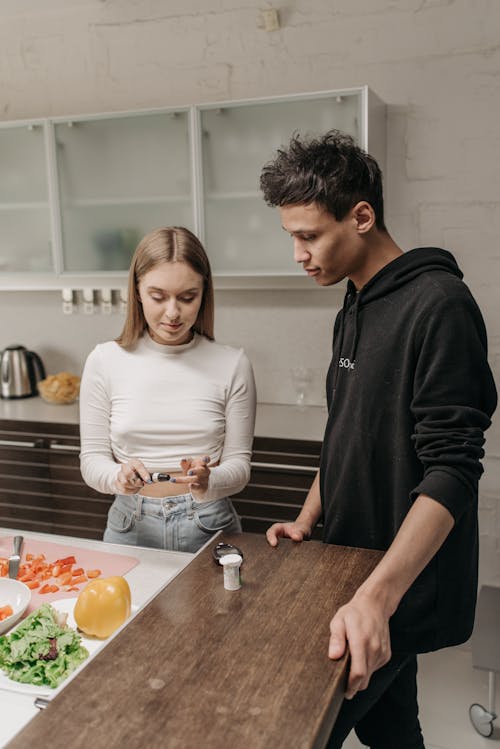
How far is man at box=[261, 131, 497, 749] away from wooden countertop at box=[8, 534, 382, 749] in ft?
0.35

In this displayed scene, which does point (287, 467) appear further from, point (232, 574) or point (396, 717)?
point (232, 574)

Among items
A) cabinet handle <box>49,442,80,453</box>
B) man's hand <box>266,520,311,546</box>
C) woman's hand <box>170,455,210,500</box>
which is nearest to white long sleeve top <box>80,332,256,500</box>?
woman's hand <box>170,455,210,500</box>

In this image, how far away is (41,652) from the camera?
1135 millimetres

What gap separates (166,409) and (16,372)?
6.13 feet

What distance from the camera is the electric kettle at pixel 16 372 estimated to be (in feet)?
11.2

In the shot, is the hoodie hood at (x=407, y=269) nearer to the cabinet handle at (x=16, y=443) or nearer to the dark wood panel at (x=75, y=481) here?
the dark wood panel at (x=75, y=481)

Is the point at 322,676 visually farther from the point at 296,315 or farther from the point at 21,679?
the point at 296,315

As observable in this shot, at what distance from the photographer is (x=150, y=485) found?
5.77 ft

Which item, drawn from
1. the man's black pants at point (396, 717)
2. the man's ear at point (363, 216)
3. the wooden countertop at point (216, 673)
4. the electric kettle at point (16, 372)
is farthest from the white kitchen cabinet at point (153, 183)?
the wooden countertop at point (216, 673)

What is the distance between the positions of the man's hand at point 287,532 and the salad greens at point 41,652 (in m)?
0.41

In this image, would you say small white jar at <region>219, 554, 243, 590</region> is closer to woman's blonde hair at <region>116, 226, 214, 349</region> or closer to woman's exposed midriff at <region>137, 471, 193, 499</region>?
woman's exposed midriff at <region>137, 471, 193, 499</region>

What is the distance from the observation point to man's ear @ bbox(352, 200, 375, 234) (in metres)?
1.31

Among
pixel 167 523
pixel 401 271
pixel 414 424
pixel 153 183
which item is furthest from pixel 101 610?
pixel 153 183

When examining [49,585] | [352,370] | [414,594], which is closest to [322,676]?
[414,594]
